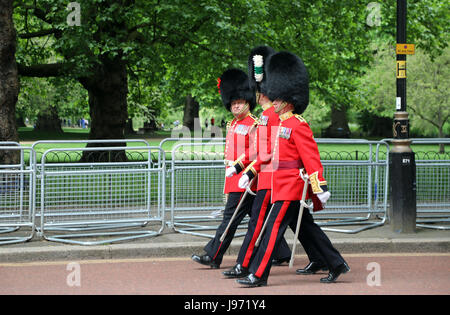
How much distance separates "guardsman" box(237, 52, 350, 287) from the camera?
6.57 meters

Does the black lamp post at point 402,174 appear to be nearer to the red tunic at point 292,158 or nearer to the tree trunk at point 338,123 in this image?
the red tunic at point 292,158

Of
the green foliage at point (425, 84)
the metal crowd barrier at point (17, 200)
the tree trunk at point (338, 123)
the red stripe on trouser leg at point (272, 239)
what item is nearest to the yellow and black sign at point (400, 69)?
the red stripe on trouser leg at point (272, 239)

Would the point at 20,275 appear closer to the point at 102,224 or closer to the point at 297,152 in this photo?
the point at 102,224

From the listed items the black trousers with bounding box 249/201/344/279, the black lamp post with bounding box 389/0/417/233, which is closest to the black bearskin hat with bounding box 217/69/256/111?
the black trousers with bounding box 249/201/344/279

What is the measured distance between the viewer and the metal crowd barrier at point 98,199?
8.64m

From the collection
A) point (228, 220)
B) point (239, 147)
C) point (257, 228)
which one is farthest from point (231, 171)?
point (257, 228)

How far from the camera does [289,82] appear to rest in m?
6.79

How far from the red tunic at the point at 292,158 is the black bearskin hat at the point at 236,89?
3.60 feet

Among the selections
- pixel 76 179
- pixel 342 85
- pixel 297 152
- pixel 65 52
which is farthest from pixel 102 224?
pixel 342 85

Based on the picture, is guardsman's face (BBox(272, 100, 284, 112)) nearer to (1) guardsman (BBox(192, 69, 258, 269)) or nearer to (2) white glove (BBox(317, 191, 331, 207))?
(1) guardsman (BBox(192, 69, 258, 269))

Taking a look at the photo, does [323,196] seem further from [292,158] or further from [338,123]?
[338,123]

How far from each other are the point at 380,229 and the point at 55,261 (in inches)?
164

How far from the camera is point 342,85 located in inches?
858

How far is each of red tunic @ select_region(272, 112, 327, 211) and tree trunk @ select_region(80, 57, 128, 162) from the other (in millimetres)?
11589
